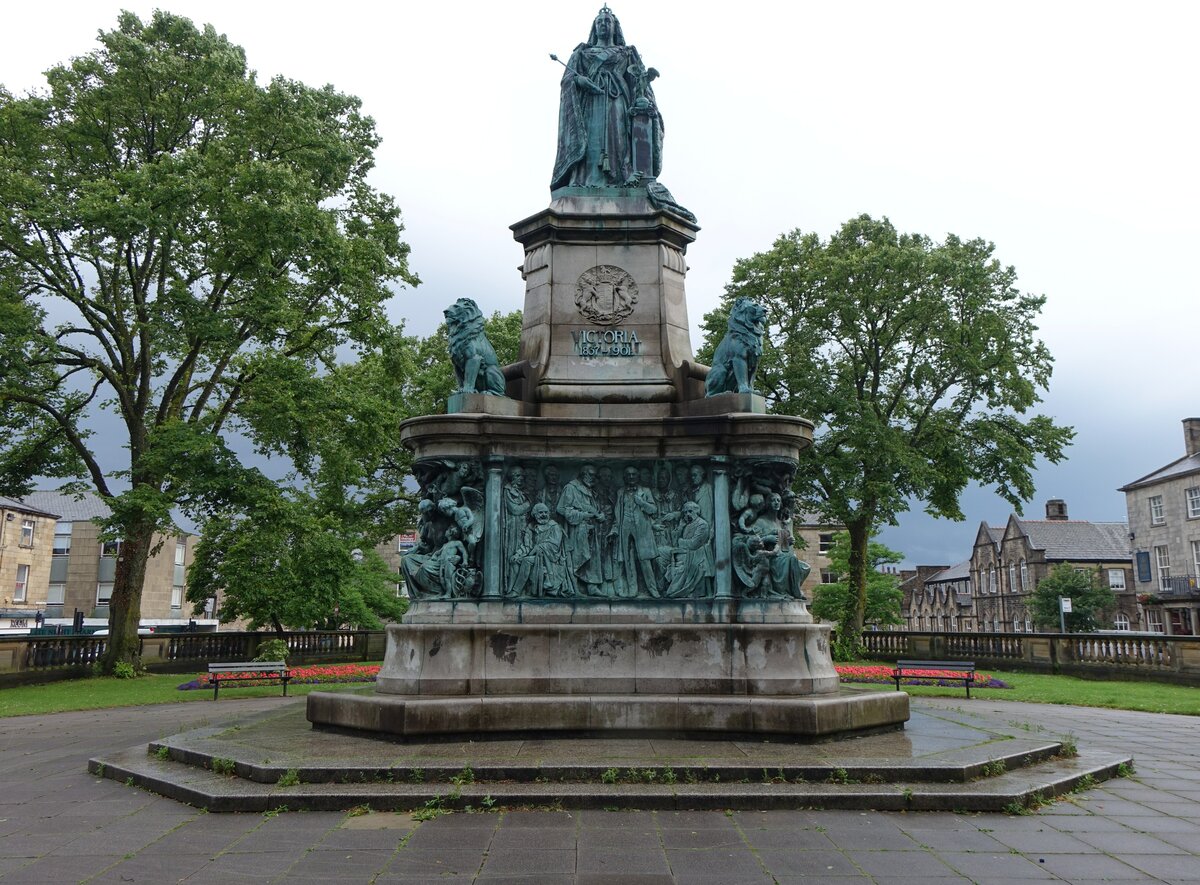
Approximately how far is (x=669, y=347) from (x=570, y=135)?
3772mm

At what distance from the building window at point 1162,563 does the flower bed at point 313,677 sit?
47.6 m

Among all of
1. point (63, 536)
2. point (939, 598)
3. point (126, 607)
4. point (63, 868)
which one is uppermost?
point (63, 536)

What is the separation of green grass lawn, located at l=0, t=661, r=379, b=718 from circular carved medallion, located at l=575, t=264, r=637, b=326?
872 cm

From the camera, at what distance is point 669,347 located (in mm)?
12031

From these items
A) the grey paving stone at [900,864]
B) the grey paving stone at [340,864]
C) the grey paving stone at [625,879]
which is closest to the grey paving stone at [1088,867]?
the grey paving stone at [900,864]

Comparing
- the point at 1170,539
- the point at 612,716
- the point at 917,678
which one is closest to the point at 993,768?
the point at 612,716

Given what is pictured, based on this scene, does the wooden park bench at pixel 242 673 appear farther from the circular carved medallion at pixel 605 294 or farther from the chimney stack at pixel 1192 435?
the chimney stack at pixel 1192 435

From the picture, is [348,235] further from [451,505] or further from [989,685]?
[989,685]

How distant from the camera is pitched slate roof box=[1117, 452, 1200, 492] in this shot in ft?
165

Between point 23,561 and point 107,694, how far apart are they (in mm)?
45441

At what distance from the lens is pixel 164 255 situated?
22953 mm

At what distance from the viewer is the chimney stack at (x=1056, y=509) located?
74812 mm

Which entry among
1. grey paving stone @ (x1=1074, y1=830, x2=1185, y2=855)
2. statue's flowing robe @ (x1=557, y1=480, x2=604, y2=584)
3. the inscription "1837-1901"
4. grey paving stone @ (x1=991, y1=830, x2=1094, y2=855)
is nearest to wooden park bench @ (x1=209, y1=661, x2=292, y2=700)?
statue's flowing robe @ (x1=557, y1=480, x2=604, y2=584)

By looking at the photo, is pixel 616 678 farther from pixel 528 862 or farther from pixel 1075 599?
pixel 1075 599
